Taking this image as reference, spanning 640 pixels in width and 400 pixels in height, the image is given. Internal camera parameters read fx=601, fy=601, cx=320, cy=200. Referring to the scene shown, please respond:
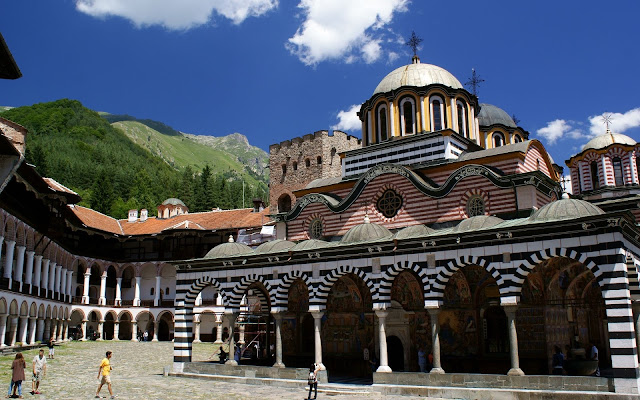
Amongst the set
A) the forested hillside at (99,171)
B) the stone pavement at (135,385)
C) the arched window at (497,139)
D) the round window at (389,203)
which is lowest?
the stone pavement at (135,385)

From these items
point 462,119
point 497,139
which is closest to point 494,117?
point 497,139

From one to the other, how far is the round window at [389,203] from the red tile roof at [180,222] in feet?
71.7

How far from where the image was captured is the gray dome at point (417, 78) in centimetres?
2489

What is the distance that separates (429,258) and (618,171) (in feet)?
54.4

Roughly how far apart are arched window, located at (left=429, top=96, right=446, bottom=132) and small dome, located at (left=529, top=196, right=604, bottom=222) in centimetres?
865

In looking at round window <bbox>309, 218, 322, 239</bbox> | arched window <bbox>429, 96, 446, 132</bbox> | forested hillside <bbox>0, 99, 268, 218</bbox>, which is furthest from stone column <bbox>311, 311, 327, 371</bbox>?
forested hillside <bbox>0, 99, 268, 218</bbox>

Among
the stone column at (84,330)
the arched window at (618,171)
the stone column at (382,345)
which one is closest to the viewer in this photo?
the stone column at (382,345)

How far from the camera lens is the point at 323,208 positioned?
2331cm

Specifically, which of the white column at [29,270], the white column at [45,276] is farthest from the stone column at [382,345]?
the white column at [45,276]

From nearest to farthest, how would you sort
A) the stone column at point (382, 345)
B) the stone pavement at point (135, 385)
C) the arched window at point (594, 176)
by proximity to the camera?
the stone pavement at point (135, 385), the stone column at point (382, 345), the arched window at point (594, 176)

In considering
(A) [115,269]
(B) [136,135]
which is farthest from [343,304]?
(B) [136,135]

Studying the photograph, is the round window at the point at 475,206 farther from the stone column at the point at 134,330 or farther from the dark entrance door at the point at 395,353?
the stone column at the point at 134,330

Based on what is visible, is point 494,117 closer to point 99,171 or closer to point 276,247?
point 276,247

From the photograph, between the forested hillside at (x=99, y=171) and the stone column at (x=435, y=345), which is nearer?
the stone column at (x=435, y=345)
